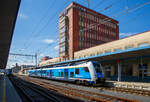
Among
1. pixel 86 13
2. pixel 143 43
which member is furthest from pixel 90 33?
pixel 143 43

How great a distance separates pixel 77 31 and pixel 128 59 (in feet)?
110

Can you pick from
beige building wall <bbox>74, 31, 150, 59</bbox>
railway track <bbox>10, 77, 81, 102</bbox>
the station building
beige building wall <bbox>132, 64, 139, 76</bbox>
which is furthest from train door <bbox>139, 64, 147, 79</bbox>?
railway track <bbox>10, 77, 81, 102</bbox>

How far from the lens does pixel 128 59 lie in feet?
72.8

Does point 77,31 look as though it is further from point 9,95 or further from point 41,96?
point 9,95

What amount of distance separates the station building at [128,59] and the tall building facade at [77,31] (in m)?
20.6

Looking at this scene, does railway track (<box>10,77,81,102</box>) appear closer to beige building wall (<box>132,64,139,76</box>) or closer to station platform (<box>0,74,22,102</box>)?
station platform (<box>0,74,22,102</box>)

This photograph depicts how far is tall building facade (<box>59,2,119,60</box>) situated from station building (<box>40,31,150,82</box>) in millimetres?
20561

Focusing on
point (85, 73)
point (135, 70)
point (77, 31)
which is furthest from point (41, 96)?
point (77, 31)

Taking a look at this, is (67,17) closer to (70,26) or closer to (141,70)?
(70,26)

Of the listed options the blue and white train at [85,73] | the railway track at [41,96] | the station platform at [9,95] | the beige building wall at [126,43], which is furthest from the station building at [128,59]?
the station platform at [9,95]

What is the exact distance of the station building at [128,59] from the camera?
19639 millimetres

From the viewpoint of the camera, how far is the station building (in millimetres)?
19639

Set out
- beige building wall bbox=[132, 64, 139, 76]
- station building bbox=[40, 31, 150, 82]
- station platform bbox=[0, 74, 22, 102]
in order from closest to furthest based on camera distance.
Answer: station platform bbox=[0, 74, 22, 102], station building bbox=[40, 31, 150, 82], beige building wall bbox=[132, 64, 139, 76]

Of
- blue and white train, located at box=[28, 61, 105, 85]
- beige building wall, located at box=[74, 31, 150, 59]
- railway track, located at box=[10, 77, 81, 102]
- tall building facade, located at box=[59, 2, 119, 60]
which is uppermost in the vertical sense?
tall building facade, located at box=[59, 2, 119, 60]
